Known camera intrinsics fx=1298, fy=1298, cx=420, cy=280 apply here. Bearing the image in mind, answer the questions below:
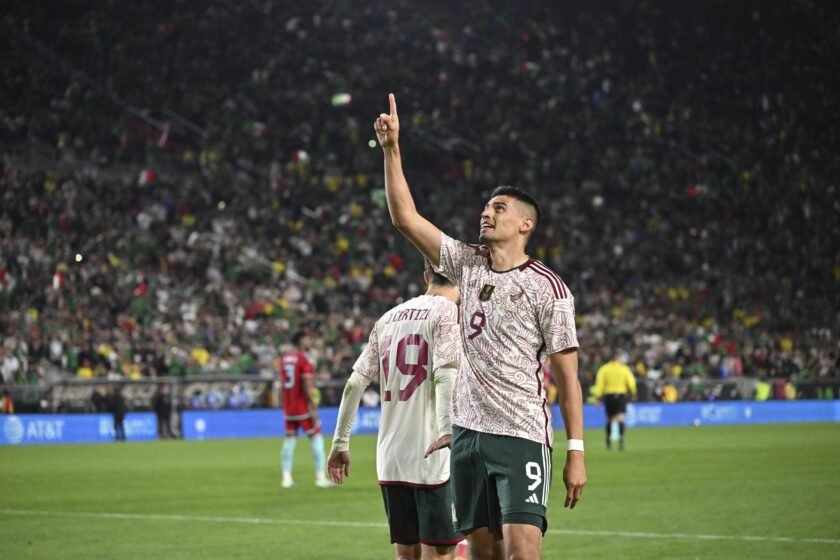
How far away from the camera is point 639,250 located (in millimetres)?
48312

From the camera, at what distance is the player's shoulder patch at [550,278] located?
6.56 meters

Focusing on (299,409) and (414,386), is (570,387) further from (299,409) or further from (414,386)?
(299,409)

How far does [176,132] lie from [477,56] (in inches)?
562

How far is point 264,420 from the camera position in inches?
1359

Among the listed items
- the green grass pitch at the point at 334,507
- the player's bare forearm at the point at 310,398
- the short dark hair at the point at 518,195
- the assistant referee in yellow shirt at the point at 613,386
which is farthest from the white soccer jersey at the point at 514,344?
the assistant referee in yellow shirt at the point at 613,386

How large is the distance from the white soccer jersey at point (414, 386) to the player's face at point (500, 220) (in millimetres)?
1411

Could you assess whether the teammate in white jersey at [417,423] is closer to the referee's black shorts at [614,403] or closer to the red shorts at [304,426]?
the red shorts at [304,426]

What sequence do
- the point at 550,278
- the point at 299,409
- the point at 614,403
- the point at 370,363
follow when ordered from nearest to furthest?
the point at 550,278 → the point at 370,363 → the point at 299,409 → the point at 614,403

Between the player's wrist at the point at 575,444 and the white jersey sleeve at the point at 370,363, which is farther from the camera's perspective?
the white jersey sleeve at the point at 370,363

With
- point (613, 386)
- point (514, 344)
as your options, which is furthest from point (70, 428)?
point (514, 344)

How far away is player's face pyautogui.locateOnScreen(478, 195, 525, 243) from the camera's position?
21.8ft

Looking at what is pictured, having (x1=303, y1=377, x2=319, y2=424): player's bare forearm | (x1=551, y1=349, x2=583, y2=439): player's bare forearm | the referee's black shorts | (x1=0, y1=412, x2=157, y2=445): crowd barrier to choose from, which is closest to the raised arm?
(x1=551, y1=349, x2=583, y2=439): player's bare forearm

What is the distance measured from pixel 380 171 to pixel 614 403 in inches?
780

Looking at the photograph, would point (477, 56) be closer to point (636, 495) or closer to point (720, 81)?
point (720, 81)
